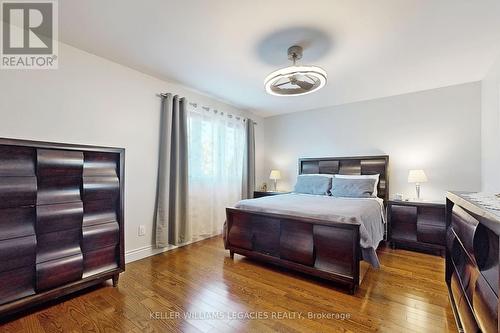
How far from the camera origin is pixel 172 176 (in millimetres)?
3195

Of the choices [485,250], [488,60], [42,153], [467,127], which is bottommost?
[485,250]

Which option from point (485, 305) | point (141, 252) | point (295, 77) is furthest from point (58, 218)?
point (485, 305)

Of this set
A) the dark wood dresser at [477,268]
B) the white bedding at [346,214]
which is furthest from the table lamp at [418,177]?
the dark wood dresser at [477,268]

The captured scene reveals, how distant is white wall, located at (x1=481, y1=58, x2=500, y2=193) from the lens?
244cm

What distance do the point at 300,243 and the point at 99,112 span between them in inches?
103

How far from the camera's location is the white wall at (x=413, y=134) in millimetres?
3160

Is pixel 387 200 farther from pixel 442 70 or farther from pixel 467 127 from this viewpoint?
pixel 442 70

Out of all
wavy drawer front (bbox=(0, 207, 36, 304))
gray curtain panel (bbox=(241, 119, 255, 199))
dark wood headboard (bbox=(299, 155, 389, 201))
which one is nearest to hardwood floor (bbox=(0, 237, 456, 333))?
wavy drawer front (bbox=(0, 207, 36, 304))

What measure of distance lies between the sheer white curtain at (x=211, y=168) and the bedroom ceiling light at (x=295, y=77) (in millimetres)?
1593

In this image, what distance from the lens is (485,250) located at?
1093 mm

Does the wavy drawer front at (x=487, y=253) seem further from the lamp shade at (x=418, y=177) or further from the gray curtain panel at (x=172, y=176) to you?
the gray curtain panel at (x=172, y=176)

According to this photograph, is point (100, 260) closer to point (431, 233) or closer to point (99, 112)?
point (99, 112)

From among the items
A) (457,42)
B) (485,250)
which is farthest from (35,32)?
(457,42)

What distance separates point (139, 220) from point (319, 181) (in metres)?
2.74
